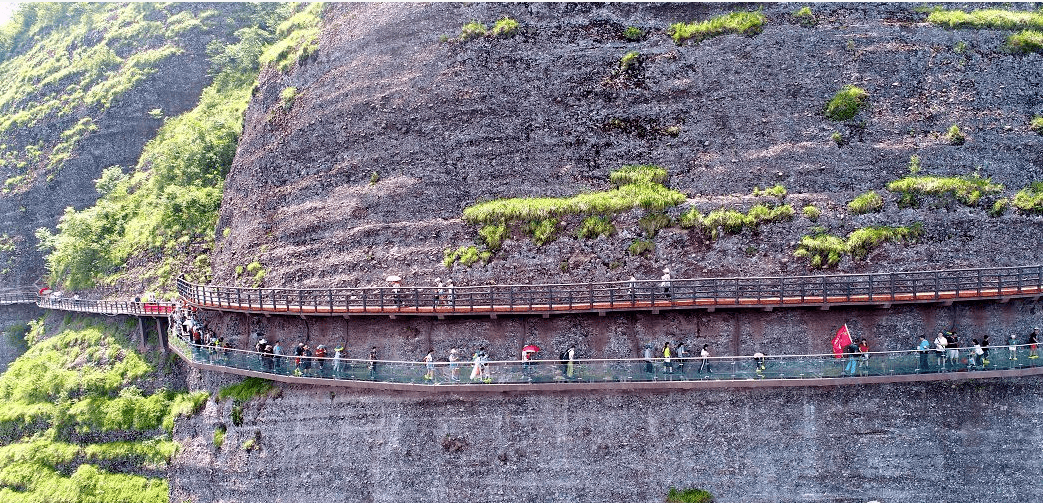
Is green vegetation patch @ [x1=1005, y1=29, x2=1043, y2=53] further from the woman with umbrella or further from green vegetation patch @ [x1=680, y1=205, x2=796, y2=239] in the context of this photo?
the woman with umbrella

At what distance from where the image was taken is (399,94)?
29094mm

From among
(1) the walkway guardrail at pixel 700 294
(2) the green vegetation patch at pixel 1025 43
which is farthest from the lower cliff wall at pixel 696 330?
(2) the green vegetation patch at pixel 1025 43

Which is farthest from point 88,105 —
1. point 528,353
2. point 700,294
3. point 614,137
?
point 700,294

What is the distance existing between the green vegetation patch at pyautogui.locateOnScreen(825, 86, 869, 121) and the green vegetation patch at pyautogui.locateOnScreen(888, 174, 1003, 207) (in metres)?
3.28

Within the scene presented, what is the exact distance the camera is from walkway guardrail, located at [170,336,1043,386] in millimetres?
19250

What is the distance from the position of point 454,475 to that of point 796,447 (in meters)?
9.87

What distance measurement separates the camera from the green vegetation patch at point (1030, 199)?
882 inches

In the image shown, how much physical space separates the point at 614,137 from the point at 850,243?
9059mm

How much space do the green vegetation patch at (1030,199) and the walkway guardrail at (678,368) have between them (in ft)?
18.2

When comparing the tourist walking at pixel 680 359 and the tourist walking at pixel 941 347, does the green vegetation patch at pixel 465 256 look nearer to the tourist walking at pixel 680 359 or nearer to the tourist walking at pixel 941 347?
the tourist walking at pixel 680 359

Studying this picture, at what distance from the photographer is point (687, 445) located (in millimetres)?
20312

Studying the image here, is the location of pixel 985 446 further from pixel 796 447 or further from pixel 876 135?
pixel 876 135

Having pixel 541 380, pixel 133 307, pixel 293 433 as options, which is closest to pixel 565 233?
pixel 541 380

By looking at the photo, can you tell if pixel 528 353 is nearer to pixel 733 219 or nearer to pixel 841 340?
pixel 733 219
